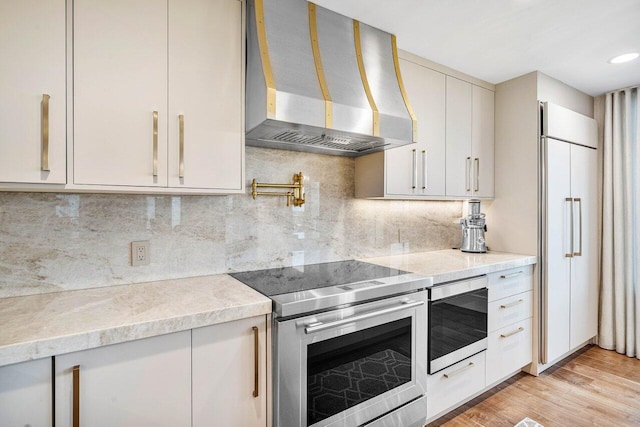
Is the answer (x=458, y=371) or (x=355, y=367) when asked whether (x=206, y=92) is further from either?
(x=458, y=371)

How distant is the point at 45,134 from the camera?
1207mm

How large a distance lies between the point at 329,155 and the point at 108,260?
144 cm

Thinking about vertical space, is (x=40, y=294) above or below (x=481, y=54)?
below

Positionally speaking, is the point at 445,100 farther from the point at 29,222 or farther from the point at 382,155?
the point at 29,222

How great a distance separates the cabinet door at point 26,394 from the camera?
3.16ft

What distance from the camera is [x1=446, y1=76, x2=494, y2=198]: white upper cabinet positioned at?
258cm

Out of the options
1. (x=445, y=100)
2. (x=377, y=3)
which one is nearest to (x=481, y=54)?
(x=445, y=100)

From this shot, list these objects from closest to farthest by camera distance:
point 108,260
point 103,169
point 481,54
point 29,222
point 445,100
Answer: point 103,169
point 29,222
point 108,260
point 481,54
point 445,100

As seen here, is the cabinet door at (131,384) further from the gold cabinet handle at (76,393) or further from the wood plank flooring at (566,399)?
the wood plank flooring at (566,399)

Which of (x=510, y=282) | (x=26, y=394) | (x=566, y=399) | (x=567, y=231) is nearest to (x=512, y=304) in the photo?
(x=510, y=282)

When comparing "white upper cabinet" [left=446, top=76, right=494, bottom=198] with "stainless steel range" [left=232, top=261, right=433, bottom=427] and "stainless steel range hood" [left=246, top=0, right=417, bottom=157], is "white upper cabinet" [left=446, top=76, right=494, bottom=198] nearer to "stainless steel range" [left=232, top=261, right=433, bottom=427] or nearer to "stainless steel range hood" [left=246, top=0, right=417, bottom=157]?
"stainless steel range hood" [left=246, top=0, right=417, bottom=157]

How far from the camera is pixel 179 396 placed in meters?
1.21

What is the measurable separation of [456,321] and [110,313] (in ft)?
6.05

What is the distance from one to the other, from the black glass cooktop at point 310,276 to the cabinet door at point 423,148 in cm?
55
